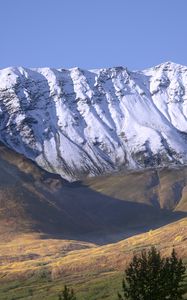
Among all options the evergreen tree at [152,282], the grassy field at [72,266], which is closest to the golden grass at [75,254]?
the grassy field at [72,266]

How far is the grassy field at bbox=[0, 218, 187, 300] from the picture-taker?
350 ft

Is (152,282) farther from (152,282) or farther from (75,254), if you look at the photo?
(75,254)

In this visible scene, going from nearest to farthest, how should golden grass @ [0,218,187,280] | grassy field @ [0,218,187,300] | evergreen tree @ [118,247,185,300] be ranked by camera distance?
evergreen tree @ [118,247,185,300]
grassy field @ [0,218,187,300]
golden grass @ [0,218,187,280]

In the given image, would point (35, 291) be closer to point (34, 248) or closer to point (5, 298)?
point (5, 298)

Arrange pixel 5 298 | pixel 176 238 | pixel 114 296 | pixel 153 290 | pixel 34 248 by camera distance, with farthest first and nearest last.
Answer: pixel 34 248, pixel 176 238, pixel 5 298, pixel 114 296, pixel 153 290

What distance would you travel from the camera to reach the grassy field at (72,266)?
350 feet

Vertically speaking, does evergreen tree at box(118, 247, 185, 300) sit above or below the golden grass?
above

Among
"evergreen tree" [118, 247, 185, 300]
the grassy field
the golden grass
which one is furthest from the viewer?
the golden grass

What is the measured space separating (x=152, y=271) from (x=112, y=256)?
3037 inches

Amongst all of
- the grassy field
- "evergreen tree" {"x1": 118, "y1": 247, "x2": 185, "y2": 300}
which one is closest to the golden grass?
the grassy field

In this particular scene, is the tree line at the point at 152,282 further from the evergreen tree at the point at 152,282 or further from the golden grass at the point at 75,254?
the golden grass at the point at 75,254

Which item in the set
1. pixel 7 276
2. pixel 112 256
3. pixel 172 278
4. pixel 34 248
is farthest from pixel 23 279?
pixel 172 278

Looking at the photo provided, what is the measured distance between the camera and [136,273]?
58906 mm

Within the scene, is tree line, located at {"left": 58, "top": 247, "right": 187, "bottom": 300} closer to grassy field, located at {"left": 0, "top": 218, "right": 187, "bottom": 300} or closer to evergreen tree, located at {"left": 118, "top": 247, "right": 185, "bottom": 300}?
evergreen tree, located at {"left": 118, "top": 247, "right": 185, "bottom": 300}
